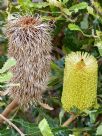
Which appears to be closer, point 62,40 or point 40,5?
point 40,5

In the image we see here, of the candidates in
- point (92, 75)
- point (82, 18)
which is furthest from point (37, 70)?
point (82, 18)

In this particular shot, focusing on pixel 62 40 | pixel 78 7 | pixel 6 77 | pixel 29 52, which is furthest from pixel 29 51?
pixel 62 40

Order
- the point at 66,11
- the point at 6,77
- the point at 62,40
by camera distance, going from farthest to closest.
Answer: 1. the point at 62,40
2. the point at 66,11
3. the point at 6,77

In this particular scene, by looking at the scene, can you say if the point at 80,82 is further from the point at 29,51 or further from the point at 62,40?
the point at 62,40

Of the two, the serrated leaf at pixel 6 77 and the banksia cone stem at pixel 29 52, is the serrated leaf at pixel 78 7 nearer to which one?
the banksia cone stem at pixel 29 52

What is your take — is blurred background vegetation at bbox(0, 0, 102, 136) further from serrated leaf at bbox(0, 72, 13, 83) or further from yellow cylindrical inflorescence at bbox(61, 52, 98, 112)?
serrated leaf at bbox(0, 72, 13, 83)

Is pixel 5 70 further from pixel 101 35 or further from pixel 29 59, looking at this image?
pixel 101 35

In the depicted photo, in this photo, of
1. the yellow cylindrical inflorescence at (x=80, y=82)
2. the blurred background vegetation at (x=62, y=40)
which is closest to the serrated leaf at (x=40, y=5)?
the blurred background vegetation at (x=62, y=40)
